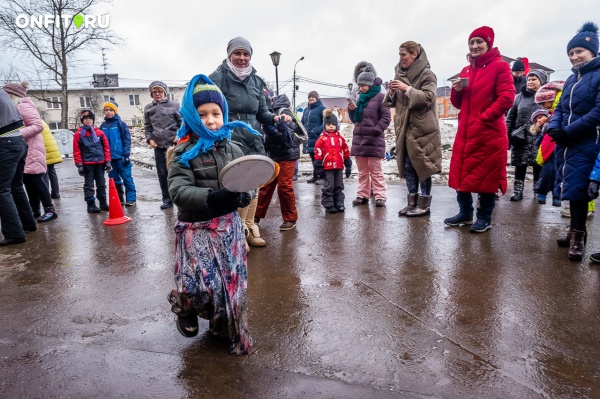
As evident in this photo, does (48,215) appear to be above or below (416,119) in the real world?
below

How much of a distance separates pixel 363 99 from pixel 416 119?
1089 millimetres

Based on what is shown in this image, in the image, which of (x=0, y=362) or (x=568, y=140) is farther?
(x=568, y=140)

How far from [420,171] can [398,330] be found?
3245 mm

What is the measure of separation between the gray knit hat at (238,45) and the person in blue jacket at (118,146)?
12.5 ft

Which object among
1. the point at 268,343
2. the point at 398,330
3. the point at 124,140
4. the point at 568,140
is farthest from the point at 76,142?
the point at 568,140

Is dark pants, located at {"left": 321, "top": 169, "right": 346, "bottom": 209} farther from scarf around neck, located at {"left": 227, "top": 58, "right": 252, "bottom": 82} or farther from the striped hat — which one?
the striped hat

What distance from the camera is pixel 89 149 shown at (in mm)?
6785

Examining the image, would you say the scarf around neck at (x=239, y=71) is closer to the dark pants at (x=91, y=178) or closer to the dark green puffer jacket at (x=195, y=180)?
the dark green puffer jacket at (x=195, y=180)

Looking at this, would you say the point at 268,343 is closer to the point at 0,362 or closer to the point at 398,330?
the point at 398,330

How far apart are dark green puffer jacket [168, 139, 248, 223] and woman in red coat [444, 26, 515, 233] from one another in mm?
3140

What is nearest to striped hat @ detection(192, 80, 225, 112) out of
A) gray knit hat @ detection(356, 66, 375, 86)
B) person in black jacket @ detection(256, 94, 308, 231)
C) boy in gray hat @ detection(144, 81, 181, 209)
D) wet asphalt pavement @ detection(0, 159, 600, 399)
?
wet asphalt pavement @ detection(0, 159, 600, 399)

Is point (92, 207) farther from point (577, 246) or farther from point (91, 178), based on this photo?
point (577, 246)

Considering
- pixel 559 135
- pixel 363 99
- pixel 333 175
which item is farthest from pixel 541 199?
pixel 333 175

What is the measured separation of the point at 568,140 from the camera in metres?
3.86
